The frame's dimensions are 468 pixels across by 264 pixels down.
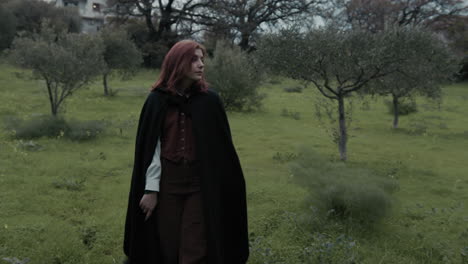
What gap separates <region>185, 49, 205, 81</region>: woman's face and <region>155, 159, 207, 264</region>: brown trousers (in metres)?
0.69

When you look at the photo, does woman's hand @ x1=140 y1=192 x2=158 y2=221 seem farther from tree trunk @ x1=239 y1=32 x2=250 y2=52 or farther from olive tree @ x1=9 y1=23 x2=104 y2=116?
tree trunk @ x1=239 y1=32 x2=250 y2=52

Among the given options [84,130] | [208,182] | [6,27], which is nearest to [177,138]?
[208,182]

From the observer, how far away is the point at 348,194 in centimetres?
614

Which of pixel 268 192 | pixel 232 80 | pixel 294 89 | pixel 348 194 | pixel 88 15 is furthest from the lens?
pixel 88 15

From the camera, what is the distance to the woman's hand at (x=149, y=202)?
132 inches

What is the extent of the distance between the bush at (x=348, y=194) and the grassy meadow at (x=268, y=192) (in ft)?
0.65

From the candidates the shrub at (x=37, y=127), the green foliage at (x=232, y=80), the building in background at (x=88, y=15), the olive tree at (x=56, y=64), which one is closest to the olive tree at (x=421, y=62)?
the green foliage at (x=232, y=80)

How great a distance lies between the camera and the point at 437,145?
14.8 m

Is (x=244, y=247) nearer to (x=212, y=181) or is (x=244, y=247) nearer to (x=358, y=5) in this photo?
(x=212, y=181)

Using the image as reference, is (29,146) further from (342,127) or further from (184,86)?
(184,86)

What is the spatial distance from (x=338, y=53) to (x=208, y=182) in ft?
27.7

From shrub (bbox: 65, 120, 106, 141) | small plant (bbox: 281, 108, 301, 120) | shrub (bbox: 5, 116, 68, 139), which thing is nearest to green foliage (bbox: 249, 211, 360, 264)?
shrub (bbox: 65, 120, 106, 141)

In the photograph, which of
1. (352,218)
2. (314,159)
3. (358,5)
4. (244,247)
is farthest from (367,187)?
(358,5)

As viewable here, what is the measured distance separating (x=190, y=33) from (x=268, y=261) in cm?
4269
